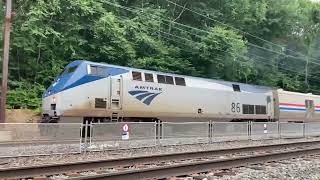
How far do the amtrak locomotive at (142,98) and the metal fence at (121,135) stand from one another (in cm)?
432

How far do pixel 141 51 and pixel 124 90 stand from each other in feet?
37.5

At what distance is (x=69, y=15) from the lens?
31.1 metres

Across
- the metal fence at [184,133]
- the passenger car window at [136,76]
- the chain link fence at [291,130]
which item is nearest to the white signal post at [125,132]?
the metal fence at [184,133]

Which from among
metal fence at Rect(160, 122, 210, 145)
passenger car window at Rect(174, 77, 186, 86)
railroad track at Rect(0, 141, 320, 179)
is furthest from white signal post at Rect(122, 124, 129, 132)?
passenger car window at Rect(174, 77, 186, 86)

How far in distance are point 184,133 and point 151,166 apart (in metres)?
7.42

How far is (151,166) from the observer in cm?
1277

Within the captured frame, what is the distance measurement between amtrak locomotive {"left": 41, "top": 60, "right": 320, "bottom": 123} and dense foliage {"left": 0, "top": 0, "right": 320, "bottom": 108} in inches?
232

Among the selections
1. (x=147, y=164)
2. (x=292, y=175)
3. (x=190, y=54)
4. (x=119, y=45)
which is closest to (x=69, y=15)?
(x=119, y=45)

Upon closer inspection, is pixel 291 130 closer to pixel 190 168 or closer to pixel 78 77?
pixel 78 77

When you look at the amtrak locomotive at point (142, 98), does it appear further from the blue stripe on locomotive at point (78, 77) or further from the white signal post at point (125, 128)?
the white signal post at point (125, 128)

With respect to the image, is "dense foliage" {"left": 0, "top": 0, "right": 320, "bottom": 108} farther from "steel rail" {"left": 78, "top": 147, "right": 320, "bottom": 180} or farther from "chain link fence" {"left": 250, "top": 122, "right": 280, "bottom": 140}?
"steel rail" {"left": 78, "top": 147, "right": 320, "bottom": 180}

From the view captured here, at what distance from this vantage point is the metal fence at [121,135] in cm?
1656

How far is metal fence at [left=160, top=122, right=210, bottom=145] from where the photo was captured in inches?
765

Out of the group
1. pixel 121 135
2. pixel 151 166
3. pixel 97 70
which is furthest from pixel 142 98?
pixel 151 166
